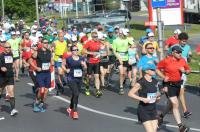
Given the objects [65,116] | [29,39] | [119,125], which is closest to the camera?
[119,125]

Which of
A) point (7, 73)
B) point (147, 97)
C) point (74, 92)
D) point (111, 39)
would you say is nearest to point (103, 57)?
point (111, 39)

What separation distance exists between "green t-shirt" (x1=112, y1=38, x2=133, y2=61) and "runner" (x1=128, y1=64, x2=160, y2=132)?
7.57 meters

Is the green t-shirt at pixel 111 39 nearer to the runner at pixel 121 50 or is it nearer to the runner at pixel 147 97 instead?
the runner at pixel 121 50

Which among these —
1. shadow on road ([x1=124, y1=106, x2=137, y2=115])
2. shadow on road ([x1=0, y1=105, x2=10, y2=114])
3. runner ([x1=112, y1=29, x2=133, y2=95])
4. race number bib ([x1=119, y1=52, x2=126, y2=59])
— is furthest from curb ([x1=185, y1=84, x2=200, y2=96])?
shadow on road ([x1=0, y1=105, x2=10, y2=114])

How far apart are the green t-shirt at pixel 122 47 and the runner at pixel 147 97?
7571mm

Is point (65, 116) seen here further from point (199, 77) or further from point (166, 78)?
point (199, 77)

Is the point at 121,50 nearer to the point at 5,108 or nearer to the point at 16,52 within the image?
the point at 5,108

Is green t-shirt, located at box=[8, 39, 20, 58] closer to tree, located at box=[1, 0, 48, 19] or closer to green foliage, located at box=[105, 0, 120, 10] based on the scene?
tree, located at box=[1, 0, 48, 19]

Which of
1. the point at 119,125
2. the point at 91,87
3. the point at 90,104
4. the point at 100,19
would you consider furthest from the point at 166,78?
the point at 100,19

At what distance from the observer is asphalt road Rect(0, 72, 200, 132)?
12266 millimetres

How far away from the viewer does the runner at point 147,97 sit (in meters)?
9.26

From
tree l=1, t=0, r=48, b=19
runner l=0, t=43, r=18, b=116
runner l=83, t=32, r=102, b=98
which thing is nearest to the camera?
runner l=0, t=43, r=18, b=116

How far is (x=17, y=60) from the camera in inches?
840

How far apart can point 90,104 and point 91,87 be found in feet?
10.6
